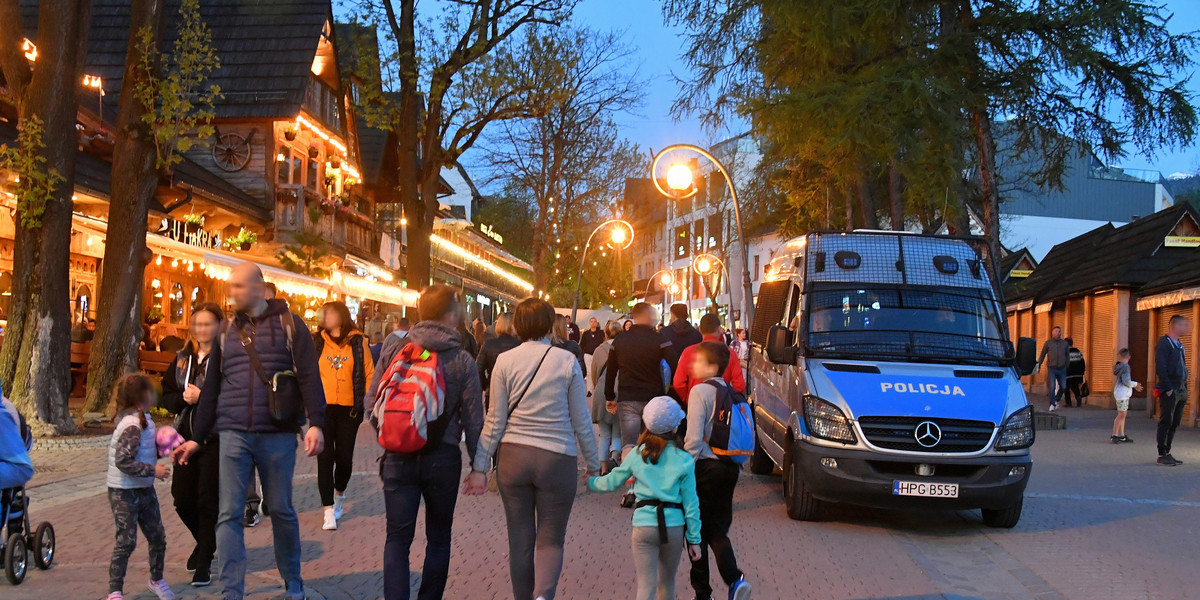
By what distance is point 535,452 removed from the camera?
5859 mm

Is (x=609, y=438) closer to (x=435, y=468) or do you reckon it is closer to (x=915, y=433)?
(x=915, y=433)

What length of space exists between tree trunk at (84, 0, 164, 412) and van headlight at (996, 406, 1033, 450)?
11.4 meters

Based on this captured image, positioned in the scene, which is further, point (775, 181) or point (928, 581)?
point (775, 181)

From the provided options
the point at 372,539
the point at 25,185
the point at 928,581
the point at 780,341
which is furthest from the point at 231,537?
the point at 25,185

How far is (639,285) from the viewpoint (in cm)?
10675

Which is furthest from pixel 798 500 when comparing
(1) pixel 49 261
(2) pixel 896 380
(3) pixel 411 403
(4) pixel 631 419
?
(1) pixel 49 261

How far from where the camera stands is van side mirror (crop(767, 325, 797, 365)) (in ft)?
33.9

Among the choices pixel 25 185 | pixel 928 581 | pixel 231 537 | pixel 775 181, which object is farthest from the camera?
pixel 775 181

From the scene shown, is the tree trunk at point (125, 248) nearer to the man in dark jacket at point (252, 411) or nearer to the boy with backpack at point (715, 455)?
the man in dark jacket at point (252, 411)

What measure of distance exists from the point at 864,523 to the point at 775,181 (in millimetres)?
18111

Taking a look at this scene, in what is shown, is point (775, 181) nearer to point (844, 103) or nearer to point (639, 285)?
point (844, 103)

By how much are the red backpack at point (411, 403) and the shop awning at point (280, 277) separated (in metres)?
13.6

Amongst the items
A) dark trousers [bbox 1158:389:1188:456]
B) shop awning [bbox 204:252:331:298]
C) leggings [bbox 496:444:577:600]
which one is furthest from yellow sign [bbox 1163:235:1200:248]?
leggings [bbox 496:444:577:600]

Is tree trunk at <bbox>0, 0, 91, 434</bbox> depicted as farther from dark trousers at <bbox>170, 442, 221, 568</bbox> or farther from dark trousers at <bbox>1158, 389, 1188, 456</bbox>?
dark trousers at <bbox>1158, 389, 1188, 456</bbox>
